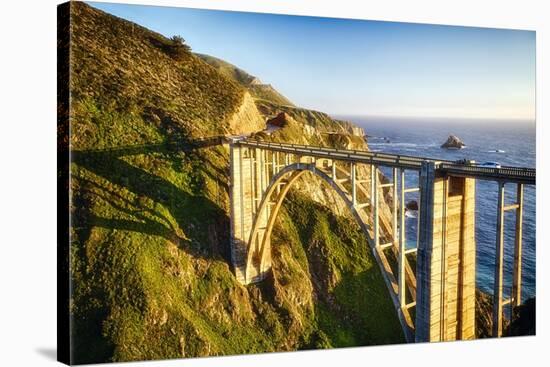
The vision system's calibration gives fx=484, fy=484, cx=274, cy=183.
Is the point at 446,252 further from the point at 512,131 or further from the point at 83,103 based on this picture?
the point at 83,103

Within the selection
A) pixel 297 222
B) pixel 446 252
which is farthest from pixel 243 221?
pixel 446 252

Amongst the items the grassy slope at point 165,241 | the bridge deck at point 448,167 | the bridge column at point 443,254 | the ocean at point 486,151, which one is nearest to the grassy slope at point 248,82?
the grassy slope at point 165,241

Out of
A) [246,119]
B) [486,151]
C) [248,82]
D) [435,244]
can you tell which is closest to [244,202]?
[248,82]

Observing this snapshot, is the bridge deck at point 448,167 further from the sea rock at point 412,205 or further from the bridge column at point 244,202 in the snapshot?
the sea rock at point 412,205

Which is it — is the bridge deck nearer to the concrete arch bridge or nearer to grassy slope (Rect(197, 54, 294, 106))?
the concrete arch bridge

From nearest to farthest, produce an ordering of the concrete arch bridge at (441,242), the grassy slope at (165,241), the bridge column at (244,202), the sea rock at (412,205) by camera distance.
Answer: the concrete arch bridge at (441,242)
the grassy slope at (165,241)
the bridge column at (244,202)
the sea rock at (412,205)

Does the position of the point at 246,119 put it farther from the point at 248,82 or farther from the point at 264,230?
the point at 264,230
